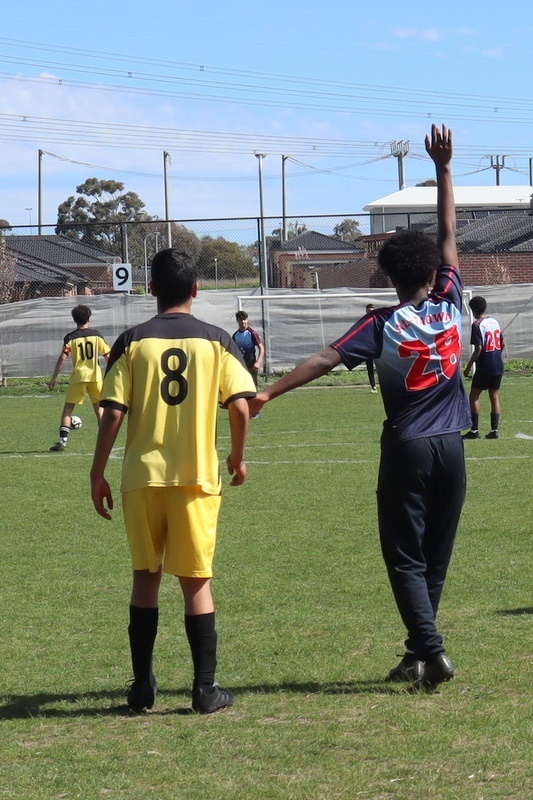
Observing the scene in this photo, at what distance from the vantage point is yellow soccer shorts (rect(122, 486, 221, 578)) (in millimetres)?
4910

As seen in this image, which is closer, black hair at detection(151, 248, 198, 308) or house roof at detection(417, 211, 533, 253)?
black hair at detection(151, 248, 198, 308)

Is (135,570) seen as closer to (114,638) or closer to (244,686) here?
(244,686)

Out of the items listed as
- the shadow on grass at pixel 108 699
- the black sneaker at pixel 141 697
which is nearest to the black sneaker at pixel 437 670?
the shadow on grass at pixel 108 699

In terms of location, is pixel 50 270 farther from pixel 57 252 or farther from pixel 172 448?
pixel 172 448

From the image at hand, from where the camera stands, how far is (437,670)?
5133mm

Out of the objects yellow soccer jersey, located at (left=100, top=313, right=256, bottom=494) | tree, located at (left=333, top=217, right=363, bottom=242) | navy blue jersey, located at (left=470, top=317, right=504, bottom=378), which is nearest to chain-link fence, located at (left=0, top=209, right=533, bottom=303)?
tree, located at (left=333, top=217, right=363, bottom=242)

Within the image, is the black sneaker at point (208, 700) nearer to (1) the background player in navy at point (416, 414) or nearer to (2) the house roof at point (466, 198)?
(1) the background player in navy at point (416, 414)

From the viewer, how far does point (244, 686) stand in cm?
541

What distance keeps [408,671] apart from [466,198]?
73.7 meters

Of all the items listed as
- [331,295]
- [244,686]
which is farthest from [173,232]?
[244,686]

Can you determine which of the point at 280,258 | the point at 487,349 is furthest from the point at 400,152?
the point at 487,349

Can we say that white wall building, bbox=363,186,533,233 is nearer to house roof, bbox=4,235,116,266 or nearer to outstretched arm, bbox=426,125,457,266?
house roof, bbox=4,235,116,266

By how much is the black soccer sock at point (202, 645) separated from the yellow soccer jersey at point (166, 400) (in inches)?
23.5

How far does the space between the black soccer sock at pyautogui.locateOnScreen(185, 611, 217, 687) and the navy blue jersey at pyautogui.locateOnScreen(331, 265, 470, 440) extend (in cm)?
121
